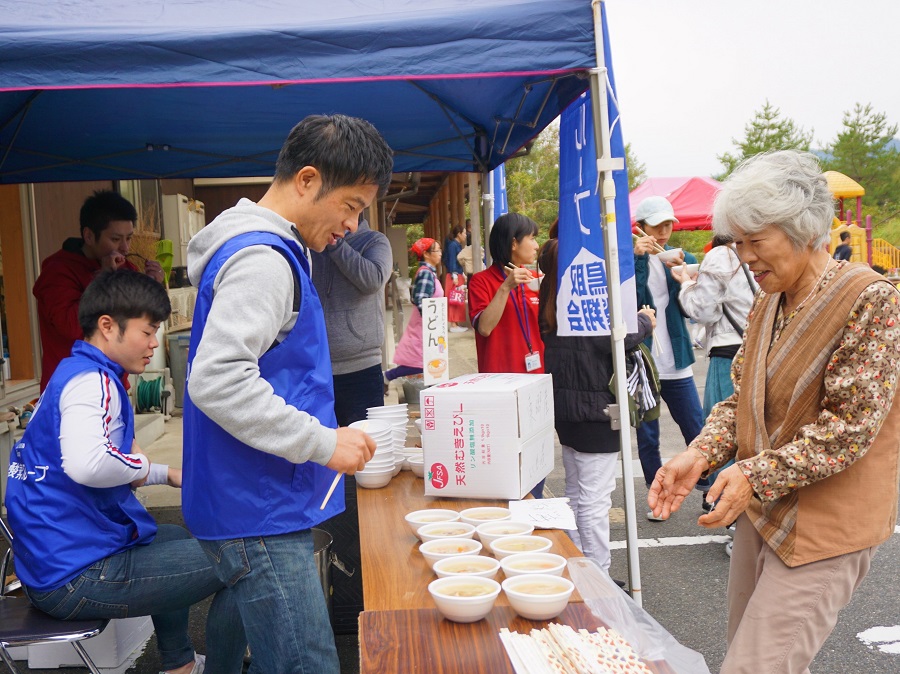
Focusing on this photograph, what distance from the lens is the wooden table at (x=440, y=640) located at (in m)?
1.53

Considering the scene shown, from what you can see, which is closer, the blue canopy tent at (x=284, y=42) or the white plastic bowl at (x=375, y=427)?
the blue canopy tent at (x=284, y=42)

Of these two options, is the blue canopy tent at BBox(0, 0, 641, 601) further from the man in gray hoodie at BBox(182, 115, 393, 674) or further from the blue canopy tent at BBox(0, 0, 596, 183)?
the man in gray hoodie at BBox(182, 115, 393, 674)

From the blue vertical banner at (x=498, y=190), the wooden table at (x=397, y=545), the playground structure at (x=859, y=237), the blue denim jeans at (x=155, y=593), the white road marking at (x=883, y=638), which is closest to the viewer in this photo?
the wooden table at (x=397, y=545)

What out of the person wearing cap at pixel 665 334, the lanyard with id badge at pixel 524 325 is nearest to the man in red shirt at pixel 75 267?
the lanyard with id badge at pixel 524 325

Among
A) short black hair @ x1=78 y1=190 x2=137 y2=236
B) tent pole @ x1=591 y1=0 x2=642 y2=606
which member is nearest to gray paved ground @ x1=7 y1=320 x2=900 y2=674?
tent pole @ x1=591 y1=0 x2=642 y2=606

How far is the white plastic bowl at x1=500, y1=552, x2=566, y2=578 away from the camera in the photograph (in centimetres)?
184

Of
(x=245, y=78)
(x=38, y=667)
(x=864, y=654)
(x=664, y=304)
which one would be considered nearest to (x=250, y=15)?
(x=245, y=78)

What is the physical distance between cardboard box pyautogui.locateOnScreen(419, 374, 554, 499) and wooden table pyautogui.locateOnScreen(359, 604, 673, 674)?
0.77 m

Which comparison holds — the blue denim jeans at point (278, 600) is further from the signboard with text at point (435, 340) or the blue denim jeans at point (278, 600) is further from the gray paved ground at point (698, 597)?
the signboard with text at point (435, 340)

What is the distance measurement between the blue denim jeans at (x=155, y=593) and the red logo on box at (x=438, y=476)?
29.6 inches

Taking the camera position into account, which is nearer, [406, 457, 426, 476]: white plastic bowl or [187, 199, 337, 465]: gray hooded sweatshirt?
[187, 199, 337, 465]: gray hooded sweatshirt

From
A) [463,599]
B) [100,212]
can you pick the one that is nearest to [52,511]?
[463,599]

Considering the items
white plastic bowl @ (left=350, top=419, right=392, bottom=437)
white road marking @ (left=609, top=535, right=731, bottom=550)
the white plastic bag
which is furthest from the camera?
white road marking @ (left=609, top=535, right=731, bottom=550)

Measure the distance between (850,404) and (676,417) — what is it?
3221 millimetres
